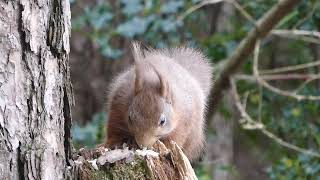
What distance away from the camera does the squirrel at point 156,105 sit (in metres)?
2.37

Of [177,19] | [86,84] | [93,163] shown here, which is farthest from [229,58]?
[93,163]

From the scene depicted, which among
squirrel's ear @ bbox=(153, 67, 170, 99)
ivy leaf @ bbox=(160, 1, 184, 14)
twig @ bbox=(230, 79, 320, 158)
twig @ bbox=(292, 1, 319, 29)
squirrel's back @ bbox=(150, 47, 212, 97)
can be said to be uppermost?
ivy leaf @ bbox=(160, 1, 184, 14)

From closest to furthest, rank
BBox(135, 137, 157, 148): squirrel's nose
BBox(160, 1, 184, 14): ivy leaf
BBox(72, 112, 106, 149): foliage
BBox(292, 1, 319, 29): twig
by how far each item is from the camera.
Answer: BBox(135, 137, 157, 148): squirrel's nose, BBox(72, 112, 106, 149): foliage, BBox(292, 1, 319, 29): twig, BBox(160, 1, 184, 14): ivy leaf

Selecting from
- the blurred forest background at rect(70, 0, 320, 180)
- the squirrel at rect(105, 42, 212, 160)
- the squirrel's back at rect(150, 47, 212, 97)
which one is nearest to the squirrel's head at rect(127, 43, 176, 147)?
the squirrel at rect(105, 42, 212, 160)

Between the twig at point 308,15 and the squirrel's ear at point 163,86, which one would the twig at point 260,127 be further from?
the squirrel's ear at point 163,86

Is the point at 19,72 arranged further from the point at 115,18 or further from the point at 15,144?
the point at 115,18

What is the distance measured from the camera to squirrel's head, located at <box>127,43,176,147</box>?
7.69ft

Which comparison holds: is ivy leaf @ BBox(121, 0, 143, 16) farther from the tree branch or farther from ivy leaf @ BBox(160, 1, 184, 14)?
the tree branch

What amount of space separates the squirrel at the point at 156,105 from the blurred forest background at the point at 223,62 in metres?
0.67

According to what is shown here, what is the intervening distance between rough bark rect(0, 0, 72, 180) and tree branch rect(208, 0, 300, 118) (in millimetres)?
1743

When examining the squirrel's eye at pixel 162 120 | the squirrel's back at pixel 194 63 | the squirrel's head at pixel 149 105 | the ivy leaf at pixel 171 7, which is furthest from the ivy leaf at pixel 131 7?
the squirrel's eye at pixel 162 120

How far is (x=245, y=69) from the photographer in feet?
13.3

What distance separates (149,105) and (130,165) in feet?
2.04

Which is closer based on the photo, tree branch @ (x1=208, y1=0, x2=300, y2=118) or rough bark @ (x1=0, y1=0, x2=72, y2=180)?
rough bark @ (x1=0, y1=0, x2=72, y2=180)
